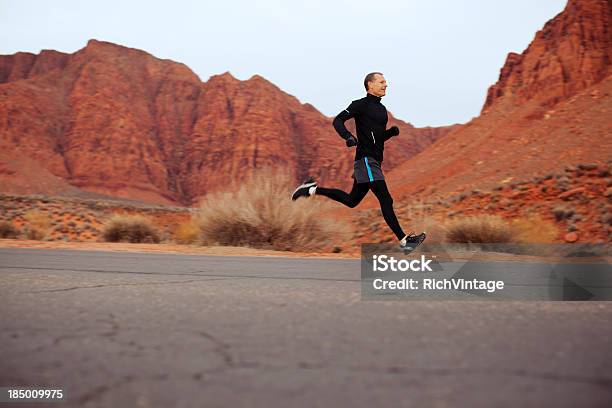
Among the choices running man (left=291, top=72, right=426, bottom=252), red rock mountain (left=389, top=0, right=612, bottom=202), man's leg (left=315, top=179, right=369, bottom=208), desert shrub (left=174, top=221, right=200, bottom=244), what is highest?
red rock mountain (left=389, top=0, right=612, bottom=202)

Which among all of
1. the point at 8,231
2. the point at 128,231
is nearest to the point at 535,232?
the point at 128,231

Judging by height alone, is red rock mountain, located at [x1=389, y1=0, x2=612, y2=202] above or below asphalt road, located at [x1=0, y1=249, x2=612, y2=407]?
above

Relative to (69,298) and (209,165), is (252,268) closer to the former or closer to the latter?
(69,298)

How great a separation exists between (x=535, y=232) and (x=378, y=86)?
1229 centimetres

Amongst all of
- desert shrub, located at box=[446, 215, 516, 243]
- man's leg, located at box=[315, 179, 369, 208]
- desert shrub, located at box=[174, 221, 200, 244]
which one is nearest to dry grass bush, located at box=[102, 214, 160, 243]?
desert shrub, located at box=[174, 221, 200, 244]

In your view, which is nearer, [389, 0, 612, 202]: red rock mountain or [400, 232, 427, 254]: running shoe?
[400, 232, 427, 254]: running shoe

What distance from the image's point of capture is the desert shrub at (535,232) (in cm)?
1745

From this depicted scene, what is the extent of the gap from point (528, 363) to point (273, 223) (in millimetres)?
14693

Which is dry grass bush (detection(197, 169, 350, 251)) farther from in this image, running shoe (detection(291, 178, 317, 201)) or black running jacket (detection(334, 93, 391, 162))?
black running jacket (detection(334, 93, 391, 162))

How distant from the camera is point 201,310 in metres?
4.00

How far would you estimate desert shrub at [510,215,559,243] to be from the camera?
17.5 m

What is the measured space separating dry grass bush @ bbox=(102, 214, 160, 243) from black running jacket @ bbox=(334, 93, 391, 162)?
1640 centimetres

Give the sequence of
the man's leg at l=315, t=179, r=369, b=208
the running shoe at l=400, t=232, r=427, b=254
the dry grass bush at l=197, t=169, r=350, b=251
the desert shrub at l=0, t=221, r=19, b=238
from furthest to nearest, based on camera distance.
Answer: the desert shrub at l=0, t=221, r=19, b=238
the dry grass bush at l=197, t=169, r=350, b=251
the man's leg at l=315, t=179, r=369, b=208
the running shoe at l=400, t=232, r=427, b=254

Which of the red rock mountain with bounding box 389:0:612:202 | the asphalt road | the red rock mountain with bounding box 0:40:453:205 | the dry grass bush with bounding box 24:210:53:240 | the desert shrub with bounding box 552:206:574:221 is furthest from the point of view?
the red rock mountain with bounding box 0:40:453:205
